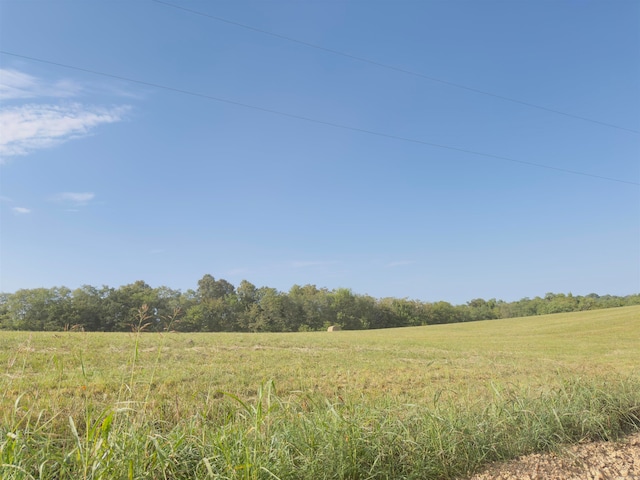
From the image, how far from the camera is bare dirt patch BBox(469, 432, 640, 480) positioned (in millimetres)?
2533

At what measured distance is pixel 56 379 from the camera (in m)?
5.26

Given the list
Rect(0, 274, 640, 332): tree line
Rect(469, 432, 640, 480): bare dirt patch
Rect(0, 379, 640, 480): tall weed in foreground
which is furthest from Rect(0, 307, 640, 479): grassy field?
Rect(0, 274, 640, 332): tree line

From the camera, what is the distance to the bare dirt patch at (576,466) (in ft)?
8.31

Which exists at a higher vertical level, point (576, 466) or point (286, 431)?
point (286, 431)

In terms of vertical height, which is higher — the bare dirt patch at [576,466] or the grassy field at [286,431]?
the grassy field at [286,431]

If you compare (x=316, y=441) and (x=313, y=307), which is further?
(x=313, y=307)

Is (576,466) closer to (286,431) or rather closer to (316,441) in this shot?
(316,441)

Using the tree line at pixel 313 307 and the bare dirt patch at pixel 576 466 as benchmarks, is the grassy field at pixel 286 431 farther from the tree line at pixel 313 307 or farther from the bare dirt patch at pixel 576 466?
the tree line at pixel 313 307

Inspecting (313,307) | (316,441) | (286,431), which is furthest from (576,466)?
(313,307)

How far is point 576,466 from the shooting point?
2691mm

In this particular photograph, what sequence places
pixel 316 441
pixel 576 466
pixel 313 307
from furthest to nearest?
pixel 313 307 < pixel 576 466 < pixel 316 441

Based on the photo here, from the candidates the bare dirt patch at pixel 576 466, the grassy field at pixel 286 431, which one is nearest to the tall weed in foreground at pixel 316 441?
the grassy field at pixel 286 431

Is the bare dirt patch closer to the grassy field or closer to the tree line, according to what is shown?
the grassy field

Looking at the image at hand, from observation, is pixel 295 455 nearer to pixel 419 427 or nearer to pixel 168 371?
pixel 419 427
